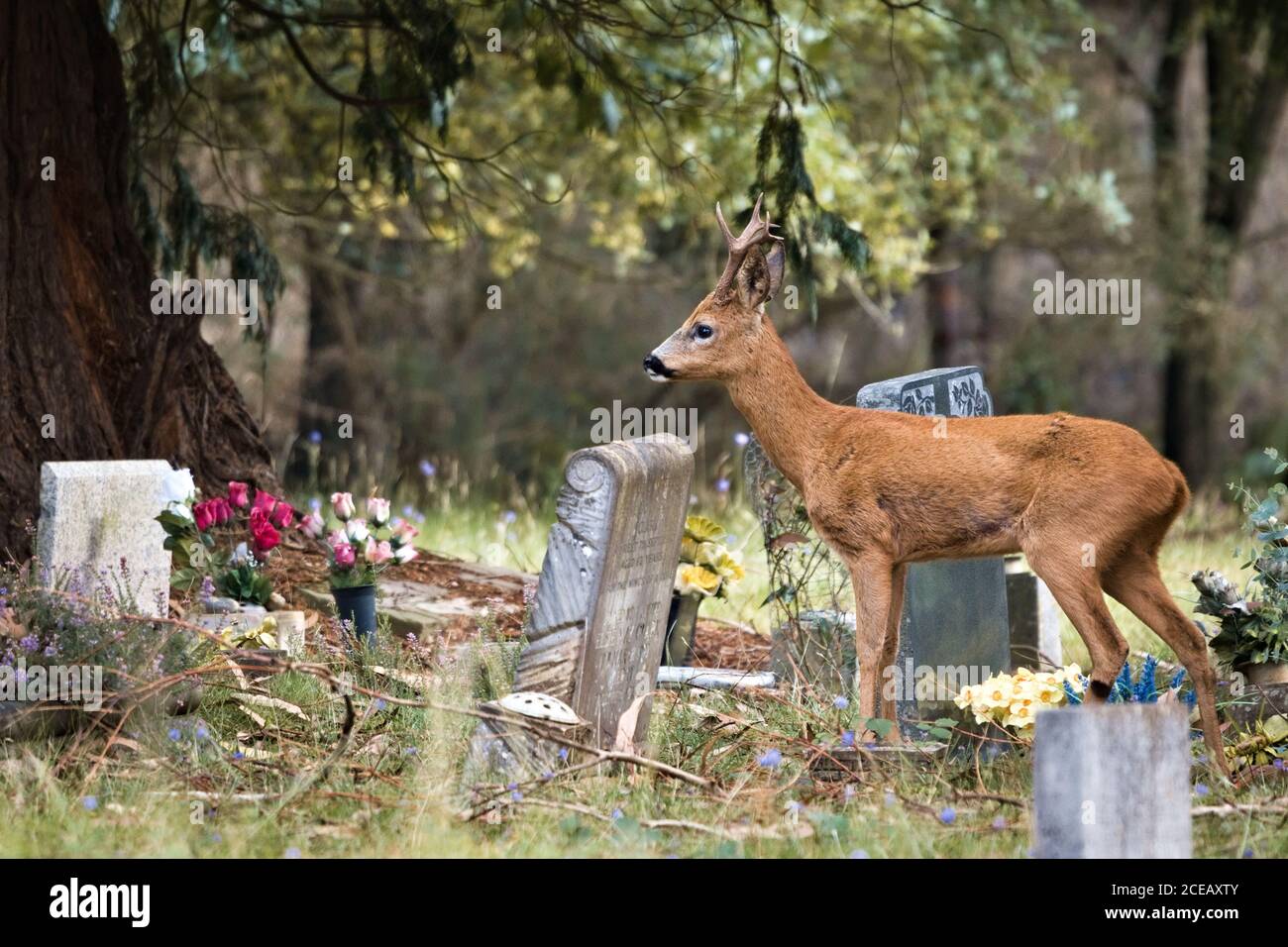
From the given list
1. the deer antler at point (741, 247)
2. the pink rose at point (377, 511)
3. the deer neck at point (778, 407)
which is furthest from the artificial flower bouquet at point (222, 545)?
the deer antler at point (741, 247)

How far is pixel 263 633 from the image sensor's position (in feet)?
24.8

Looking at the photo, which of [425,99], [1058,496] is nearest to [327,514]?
[425,99]

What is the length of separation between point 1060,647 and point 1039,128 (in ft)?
31.2

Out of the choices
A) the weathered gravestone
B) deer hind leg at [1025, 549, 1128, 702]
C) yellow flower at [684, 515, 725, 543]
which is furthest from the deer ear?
yellow flower at [684, 515, 725, 543]

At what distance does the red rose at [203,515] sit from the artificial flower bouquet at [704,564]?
2271 millimetres

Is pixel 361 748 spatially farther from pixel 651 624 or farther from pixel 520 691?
pixel 651 624

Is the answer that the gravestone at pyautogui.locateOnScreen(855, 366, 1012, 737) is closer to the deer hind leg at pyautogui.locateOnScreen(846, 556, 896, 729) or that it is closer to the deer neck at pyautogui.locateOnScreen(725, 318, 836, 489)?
the deer hind leg at pyautogui.locateOnScreen(846, 556, 896, 729)

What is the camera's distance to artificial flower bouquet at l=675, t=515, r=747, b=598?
830 centimetres

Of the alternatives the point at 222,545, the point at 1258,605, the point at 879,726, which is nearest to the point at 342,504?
the point at 222,545

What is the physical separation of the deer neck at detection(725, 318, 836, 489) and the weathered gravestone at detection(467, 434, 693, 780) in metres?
0.45

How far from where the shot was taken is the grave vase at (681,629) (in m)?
8.34

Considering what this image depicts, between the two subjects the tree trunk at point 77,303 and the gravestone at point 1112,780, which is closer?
the gravestone at point 1112,780

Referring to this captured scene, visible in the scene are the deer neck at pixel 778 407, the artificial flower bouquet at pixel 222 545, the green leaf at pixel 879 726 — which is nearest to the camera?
the green leaf at pixel 879 726

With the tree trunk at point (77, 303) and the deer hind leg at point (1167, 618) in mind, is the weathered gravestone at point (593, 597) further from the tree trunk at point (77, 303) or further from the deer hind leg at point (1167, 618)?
the tree trunk at point (77, 303)
